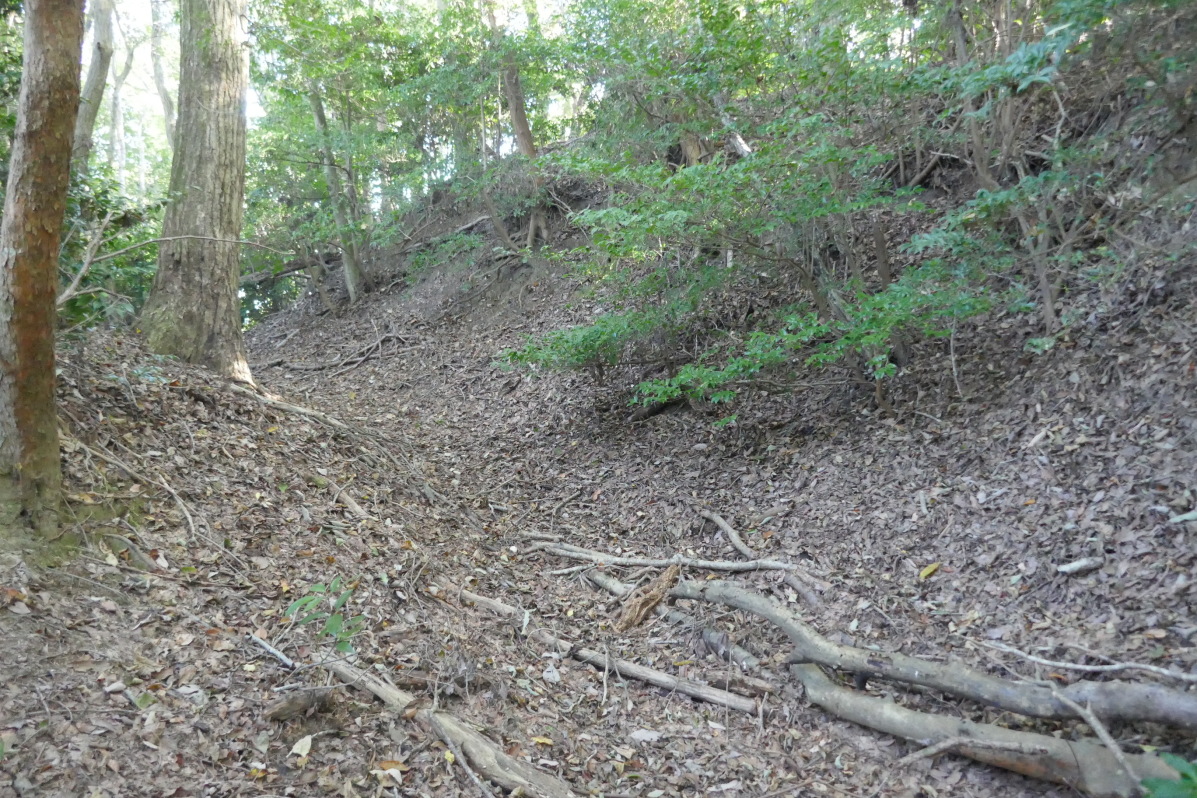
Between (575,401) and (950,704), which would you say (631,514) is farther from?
(950,704)

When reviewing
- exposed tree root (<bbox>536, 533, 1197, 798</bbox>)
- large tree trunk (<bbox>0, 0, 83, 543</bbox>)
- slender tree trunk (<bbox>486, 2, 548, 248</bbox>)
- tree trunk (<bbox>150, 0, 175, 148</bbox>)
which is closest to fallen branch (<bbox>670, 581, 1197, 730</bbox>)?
exposed tree root (<bbox>536, 533, 1197, 798</bbox>)

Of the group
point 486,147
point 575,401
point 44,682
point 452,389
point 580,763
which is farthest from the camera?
point 486,147

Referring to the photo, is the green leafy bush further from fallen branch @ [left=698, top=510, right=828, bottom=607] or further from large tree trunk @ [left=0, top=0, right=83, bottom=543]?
large tree trunk @ [left=0, top=0, right=83, bottom=543]

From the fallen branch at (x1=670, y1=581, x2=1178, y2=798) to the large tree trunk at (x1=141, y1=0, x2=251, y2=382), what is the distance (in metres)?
5.63

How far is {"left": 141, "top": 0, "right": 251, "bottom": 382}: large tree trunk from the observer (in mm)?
6711

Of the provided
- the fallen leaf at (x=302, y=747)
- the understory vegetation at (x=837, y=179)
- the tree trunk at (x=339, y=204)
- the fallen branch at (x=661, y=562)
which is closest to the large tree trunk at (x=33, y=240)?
the understory vegetation at (x=837, y=179)

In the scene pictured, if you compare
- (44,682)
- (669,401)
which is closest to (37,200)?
(44,682)

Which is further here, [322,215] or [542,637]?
[322,215]

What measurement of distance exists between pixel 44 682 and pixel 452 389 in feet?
26.4

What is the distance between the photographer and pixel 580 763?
12.6ft

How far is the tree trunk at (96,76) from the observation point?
812cm

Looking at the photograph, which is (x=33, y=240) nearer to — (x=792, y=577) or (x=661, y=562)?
(x=661, y=562)

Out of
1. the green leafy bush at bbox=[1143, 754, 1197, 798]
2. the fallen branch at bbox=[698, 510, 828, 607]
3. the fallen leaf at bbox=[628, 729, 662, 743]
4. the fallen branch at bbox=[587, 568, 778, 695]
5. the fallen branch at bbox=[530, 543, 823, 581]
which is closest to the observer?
the green leafy bush at bbox=[1143, 754, 1197, 798]

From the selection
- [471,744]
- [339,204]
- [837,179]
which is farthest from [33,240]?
[339,204]
